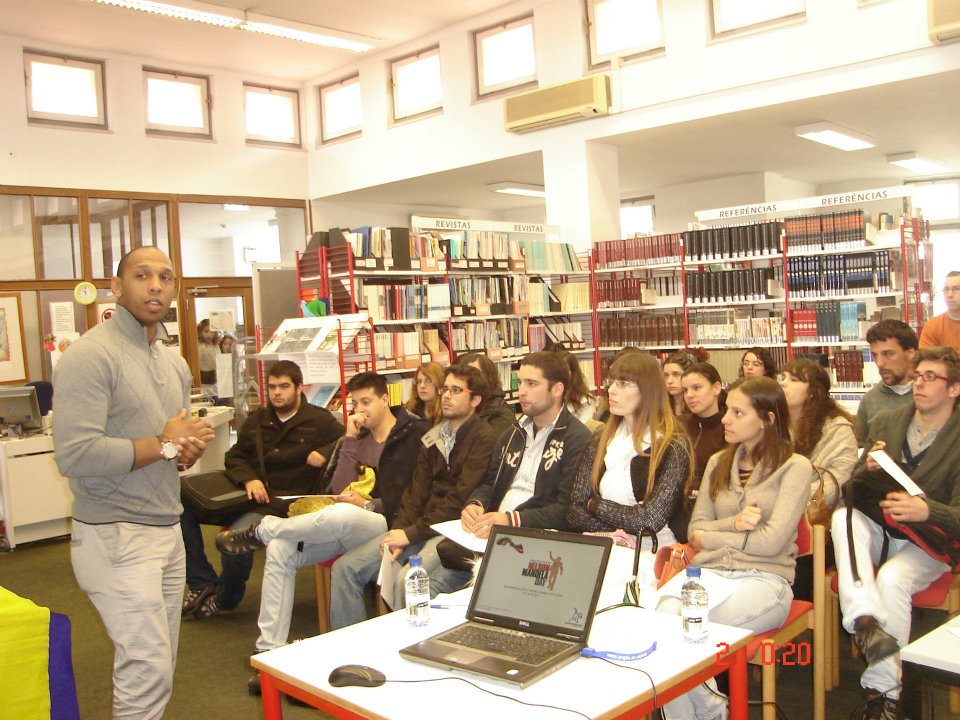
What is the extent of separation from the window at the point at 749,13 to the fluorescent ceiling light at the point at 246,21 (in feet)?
12.8

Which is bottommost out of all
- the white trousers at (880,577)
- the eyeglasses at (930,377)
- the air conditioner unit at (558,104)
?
the white trousers at (880,577)

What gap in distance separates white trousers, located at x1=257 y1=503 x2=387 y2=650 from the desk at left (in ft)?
10.6

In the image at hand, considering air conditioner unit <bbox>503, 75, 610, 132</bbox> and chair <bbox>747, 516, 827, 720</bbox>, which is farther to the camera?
air conditioner unit <bbox>503, 75, 610, 132</bbox>

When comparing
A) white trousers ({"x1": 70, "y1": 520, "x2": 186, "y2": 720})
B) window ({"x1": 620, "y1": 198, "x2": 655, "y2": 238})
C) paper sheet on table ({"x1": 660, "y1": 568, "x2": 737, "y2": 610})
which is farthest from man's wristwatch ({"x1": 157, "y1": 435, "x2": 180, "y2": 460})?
window ({"x1": 620, "y1": 198, "x2": 655, "y2": 238})

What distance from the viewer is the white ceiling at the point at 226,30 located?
8.18m

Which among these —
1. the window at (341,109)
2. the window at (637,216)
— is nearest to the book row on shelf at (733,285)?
the window at (341,109)

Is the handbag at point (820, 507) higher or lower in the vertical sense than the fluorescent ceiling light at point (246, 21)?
lower

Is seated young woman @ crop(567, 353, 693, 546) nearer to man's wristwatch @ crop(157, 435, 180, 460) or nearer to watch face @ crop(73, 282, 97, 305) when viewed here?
man's wristwatch @ crop(157, 435, 180, 460)

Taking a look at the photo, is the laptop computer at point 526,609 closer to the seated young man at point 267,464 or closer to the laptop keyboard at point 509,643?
the laptop keyboard at point 509,643

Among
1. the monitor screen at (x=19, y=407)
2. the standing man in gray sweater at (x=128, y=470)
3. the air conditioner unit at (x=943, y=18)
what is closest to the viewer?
the standing man in gray sweater at (x=128, y=470)

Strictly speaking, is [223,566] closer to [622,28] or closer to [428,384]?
[428,384]

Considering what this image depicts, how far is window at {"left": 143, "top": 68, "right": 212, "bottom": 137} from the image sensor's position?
9750 mm

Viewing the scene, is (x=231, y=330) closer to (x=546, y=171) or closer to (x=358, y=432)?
(x=546, y=171)

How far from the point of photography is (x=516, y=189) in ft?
38.8
